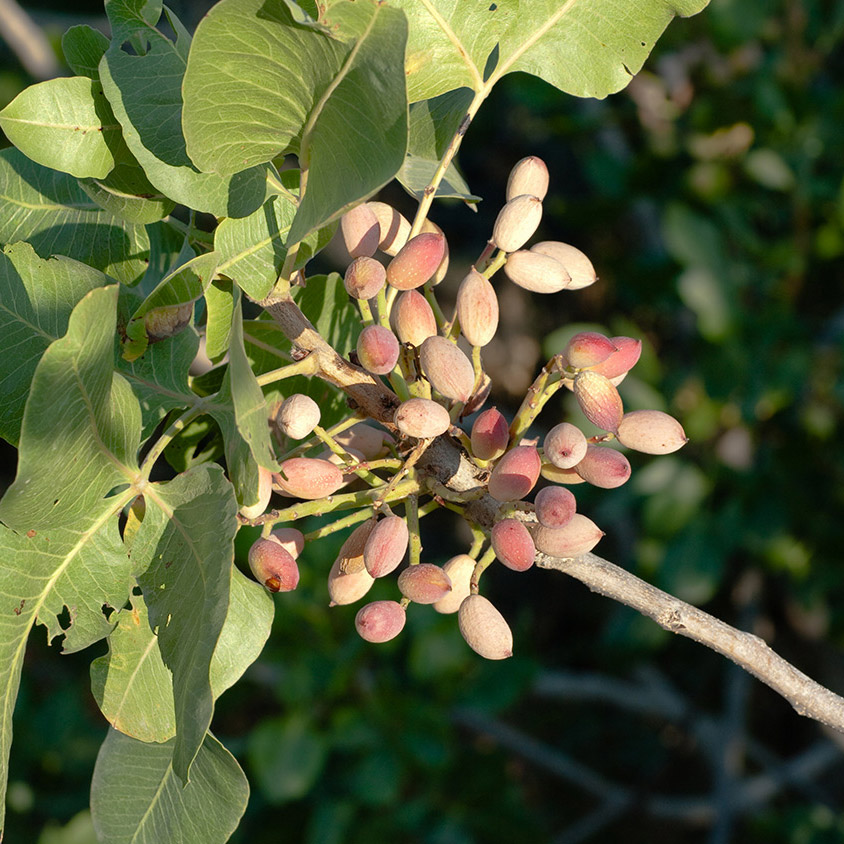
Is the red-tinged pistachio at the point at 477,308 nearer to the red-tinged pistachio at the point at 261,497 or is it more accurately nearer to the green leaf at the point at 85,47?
the red-tinged pistachio at the point at 261,497

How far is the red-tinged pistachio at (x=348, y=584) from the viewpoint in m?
0.64

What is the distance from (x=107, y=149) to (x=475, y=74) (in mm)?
269

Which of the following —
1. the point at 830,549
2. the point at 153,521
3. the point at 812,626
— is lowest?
the point at 812,626

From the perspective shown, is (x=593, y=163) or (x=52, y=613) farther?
(x=593, y=163)

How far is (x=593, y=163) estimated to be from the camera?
2088mm

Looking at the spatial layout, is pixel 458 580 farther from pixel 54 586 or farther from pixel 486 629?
pixel 54 586

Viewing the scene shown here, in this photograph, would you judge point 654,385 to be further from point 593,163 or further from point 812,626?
point 812,626

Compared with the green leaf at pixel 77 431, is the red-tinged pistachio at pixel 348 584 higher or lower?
lower

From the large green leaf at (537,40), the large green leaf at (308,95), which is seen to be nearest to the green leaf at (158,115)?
the large green leaf at (308,95)

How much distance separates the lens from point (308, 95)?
51 cm

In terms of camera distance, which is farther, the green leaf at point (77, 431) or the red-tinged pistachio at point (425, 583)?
the red-tinged pistachio at point (425, 583)

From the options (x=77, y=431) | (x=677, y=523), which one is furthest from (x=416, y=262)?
(x=677, y=523)

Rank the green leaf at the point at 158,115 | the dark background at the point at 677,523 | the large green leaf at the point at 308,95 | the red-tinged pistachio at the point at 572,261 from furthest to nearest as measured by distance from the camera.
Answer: the dark background at the point at 677,523
the red-tinged pistachio at the point at 572,261
the green leaf at the point at 158,115
the large green leaf at the point at 308,95

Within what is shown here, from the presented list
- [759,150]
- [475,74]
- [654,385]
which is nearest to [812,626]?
[654,385]
